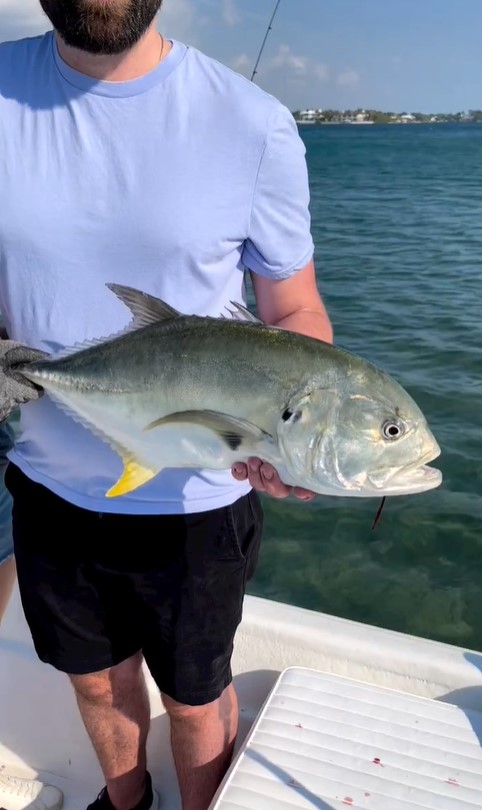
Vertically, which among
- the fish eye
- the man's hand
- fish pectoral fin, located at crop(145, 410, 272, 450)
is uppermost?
the fish eye

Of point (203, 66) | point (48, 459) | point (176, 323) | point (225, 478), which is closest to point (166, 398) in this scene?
point (176, 323)

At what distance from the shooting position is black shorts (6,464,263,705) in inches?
88.0

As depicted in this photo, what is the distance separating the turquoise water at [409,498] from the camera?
17.3ft

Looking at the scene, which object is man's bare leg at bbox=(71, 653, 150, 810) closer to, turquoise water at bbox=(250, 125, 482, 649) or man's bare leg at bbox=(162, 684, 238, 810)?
man's bare leg at bbox=(162, 684, 238, 810)

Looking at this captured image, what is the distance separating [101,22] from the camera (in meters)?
1.89

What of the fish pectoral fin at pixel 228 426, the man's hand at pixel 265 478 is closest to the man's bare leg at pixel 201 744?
the man's hand at pixel 265 478

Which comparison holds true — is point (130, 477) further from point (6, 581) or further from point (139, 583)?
point (6, 581)

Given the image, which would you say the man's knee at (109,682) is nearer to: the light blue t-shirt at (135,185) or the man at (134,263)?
the man at (134,263)

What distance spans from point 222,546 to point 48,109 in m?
1.27

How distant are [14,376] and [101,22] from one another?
896 millimetres

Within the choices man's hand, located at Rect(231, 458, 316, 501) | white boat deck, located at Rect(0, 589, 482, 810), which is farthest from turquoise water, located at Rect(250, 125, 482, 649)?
man's hand, located at Rect(231, 458, 316, 501)

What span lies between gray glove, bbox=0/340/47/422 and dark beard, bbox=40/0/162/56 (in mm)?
764

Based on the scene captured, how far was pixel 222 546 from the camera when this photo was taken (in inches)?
88.6

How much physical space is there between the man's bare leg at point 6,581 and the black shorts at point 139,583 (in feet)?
1.89
